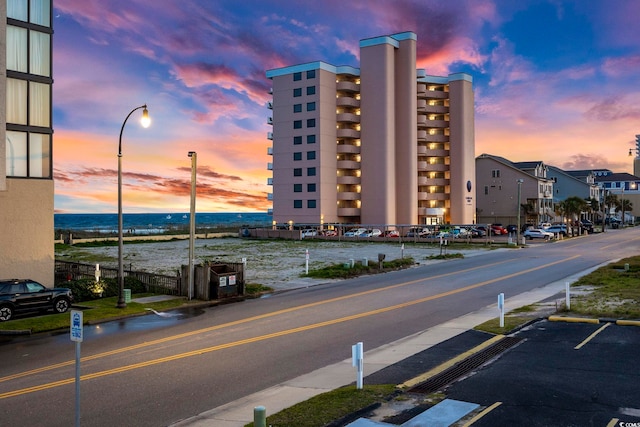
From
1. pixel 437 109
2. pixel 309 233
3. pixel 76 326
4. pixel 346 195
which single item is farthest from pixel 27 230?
pixel 437 109

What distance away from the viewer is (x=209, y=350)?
15.6m

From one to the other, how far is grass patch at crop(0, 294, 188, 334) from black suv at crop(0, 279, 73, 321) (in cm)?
40

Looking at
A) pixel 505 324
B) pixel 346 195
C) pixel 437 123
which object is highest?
pixel 437 123

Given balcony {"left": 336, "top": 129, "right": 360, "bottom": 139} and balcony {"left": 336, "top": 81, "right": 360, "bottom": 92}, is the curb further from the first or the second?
balcony {"left": 336, "top": 81, "right": 360, "bottom": 92}

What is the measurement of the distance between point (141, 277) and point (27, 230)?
6007 mm

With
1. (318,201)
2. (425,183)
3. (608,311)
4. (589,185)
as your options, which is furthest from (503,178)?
(608,311)

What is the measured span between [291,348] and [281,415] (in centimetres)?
603

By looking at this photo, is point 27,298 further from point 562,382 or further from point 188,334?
point 562,382

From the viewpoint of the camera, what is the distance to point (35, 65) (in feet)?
87.2

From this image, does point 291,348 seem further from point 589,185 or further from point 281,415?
point 589,185

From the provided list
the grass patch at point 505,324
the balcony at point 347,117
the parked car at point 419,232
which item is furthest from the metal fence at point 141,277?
the balcony at point 347,117

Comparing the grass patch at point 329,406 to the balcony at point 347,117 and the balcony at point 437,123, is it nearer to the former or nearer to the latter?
the balcony at point 347,117

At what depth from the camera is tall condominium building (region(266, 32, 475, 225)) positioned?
90.8 m

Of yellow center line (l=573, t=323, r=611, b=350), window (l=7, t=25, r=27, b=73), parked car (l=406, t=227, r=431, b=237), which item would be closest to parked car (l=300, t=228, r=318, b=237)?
parked car (l=406, t=227, r=431, b=237)
